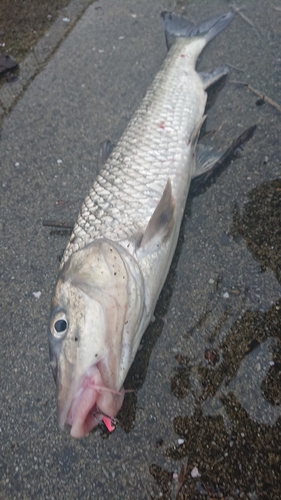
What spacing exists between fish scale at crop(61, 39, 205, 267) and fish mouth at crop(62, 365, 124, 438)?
845 mm

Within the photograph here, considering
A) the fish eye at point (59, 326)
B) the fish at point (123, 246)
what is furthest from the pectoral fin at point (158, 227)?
the fish eye at point (59, 326)

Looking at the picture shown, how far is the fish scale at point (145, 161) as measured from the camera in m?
2.42

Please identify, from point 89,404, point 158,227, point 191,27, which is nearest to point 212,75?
point 191,27

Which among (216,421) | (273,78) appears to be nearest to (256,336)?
(216,421)

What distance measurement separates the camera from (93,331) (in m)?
1.83

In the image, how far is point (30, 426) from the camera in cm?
229

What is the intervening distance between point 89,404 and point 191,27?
12.5 feet

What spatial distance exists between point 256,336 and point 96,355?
1.11 metres

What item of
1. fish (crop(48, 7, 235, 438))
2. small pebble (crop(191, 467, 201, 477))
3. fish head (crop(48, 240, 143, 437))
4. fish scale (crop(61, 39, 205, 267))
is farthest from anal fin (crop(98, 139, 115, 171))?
small pebble (crop(191, 467, 201, 477))

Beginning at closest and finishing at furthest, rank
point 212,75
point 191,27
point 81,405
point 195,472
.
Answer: point 81,405
point 195,472
point 212,75
point 191,27

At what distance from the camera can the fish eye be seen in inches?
74.4

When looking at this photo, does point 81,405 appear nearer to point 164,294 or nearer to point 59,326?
point 59,326

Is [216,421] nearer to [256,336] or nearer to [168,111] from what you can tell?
[256,336]

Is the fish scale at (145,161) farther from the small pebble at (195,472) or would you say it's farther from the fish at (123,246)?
the small pebble at (195,472)
